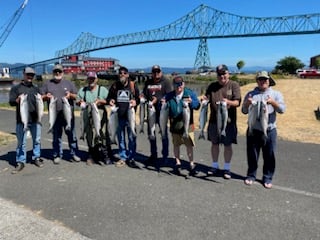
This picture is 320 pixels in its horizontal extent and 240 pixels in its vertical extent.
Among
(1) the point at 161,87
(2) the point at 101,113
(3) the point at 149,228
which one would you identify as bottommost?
(3) the point at 149,228

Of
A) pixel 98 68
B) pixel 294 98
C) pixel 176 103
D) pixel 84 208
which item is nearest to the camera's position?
pixel 84 208

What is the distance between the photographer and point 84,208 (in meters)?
5.32

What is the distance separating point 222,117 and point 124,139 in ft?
7.79

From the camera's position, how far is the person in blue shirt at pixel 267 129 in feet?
19.2

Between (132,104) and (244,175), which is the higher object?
(132,104)

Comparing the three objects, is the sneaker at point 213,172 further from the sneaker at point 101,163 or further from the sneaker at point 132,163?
the sneaker at point 101,163

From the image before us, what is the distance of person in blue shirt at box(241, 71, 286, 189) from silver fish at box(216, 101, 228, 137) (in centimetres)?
37

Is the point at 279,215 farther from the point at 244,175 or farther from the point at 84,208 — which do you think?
the point at 84,208

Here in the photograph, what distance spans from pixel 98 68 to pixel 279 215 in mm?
133785

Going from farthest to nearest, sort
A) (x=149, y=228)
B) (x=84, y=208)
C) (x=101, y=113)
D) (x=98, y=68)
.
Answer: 1. (x=98, y=68)
2. (x=101, y=113)
3. (x=84, y=208)
4. (x=149, y=228)

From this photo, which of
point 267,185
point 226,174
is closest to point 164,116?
point 226,174

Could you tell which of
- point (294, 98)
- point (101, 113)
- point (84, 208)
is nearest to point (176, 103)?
point (101, 113)

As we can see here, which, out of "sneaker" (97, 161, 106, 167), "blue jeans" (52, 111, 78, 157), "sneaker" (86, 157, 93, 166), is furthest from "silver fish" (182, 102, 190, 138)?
"blue jeans" (52, 111, 78, 157)

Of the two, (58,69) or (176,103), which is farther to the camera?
(58,69)
